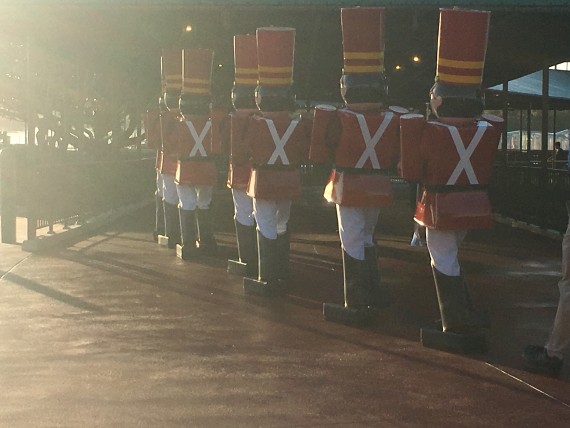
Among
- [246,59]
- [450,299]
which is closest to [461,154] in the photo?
[450,299]

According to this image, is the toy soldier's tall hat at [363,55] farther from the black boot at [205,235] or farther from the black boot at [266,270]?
the black boot at [205,235]

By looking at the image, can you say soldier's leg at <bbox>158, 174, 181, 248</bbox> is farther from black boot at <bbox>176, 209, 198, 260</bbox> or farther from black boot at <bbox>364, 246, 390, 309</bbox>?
black boot at <bbox>364, 246, 390, 309</bbox>

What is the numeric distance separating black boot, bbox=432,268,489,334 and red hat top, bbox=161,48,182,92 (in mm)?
7644

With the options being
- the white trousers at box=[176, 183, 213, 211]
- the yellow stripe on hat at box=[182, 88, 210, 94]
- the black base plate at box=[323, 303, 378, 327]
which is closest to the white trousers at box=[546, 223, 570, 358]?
the black base plate at box=[323, 303, 378, 327]

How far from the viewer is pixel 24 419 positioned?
633 centimetres

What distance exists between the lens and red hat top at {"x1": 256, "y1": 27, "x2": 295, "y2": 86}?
10953 mm

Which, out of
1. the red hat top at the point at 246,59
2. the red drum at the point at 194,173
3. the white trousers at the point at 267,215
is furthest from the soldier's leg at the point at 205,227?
the white trousers at the point at 267,215

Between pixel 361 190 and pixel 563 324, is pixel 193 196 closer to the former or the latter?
pixel 361 190

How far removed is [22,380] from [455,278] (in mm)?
3066

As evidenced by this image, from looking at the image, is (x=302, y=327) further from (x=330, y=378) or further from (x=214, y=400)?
(x=214, y=400)

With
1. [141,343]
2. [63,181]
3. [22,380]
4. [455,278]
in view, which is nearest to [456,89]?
[455,278]

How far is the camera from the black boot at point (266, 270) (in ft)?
36.6

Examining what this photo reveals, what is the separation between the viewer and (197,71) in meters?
14.4

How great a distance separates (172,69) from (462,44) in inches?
310
